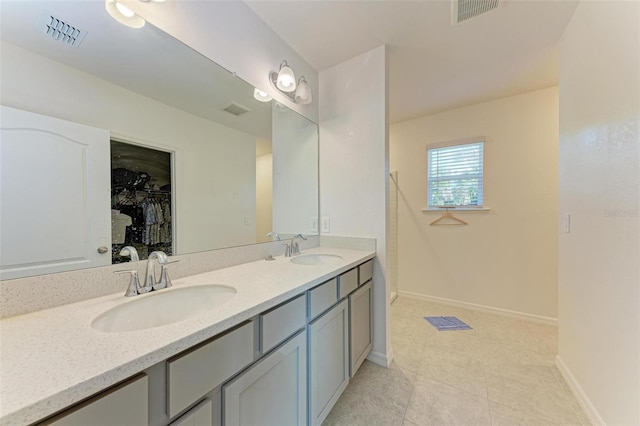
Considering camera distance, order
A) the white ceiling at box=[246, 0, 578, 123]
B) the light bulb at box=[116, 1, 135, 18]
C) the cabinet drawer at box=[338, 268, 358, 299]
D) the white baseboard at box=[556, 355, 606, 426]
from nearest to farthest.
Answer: the light bulb at box=[116, 1, 135, 18]
the white baseboard at box=[556, 355, 606, 426]
the cabinet drawer at box=[338, 268, 358, 299]
the white ceiling at box=[246, 0, 578, 123]

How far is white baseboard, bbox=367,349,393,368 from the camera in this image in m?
1.81

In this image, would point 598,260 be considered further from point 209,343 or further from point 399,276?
point 399,276

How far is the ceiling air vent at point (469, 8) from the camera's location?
1.46 meters

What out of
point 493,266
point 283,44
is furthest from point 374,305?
point 283,44

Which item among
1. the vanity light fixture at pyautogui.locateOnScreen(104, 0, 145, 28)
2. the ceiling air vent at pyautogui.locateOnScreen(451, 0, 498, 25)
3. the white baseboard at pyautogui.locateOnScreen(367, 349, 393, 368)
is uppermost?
the ceiling air vent at pyautogui.locateOnScreen(451, 0, 498, 25)

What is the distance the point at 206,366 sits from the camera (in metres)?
0.70

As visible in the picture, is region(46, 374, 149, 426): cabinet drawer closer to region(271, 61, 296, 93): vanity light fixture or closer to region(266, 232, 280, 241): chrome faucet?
region(266, 232, 280, 241): chrome faucet

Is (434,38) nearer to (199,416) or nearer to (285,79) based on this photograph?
(285,79)

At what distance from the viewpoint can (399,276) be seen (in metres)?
3.35

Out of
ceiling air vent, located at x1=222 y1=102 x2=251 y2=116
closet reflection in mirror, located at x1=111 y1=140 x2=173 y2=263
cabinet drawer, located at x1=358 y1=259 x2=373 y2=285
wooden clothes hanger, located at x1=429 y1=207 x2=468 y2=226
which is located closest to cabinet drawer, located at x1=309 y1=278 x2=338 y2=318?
cabinet drawer, located at x1=358 y1=259 x2=373 y2=285

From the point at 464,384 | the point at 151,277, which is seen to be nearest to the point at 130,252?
the point at 151,277

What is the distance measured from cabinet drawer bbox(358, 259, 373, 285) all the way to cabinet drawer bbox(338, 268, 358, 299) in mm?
87

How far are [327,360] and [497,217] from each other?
2.56 meters

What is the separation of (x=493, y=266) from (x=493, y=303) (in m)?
0.43
